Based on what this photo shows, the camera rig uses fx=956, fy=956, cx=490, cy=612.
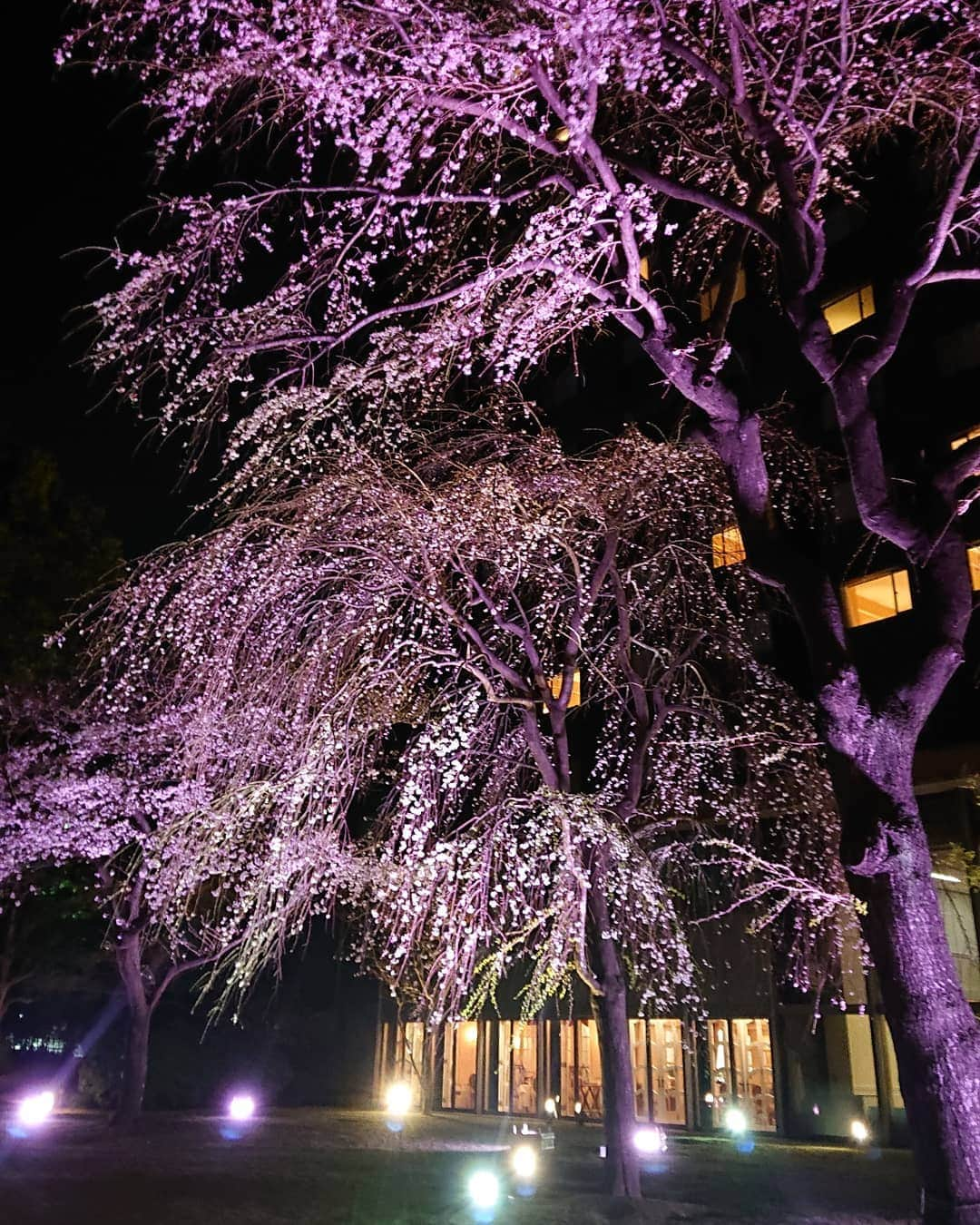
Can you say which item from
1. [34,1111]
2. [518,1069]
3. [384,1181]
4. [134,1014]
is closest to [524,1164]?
[384,1181]

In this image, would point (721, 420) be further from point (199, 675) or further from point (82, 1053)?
point (82, 1053)

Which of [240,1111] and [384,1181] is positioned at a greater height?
[384,1181]

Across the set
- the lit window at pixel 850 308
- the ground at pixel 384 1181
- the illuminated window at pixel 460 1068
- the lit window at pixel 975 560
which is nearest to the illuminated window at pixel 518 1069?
the illuminated window at pixel 460 1068

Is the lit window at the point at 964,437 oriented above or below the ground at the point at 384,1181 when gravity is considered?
above

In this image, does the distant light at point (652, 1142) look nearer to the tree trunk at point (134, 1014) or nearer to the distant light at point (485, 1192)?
the distant light at point (485, 1192)

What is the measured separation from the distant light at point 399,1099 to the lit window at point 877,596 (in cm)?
1682

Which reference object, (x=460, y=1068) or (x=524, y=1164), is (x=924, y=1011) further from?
(x=460, y=1068)

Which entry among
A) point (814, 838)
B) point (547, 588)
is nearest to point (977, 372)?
point (814, 838)

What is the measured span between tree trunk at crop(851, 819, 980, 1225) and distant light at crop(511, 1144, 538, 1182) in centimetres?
859

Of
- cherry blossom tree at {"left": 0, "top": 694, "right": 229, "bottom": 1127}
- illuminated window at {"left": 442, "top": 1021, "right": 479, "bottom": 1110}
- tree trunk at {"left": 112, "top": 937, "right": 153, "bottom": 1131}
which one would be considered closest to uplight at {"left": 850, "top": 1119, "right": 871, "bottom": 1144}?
illuminated window at {"left": 442, "top": 1021, "right": 479, "bottom": 1110}

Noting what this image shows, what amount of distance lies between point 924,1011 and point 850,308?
57.4ft

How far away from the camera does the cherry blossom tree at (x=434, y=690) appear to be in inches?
287

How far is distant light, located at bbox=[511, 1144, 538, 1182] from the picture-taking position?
1198cm

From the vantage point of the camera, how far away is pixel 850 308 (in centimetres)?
1922
